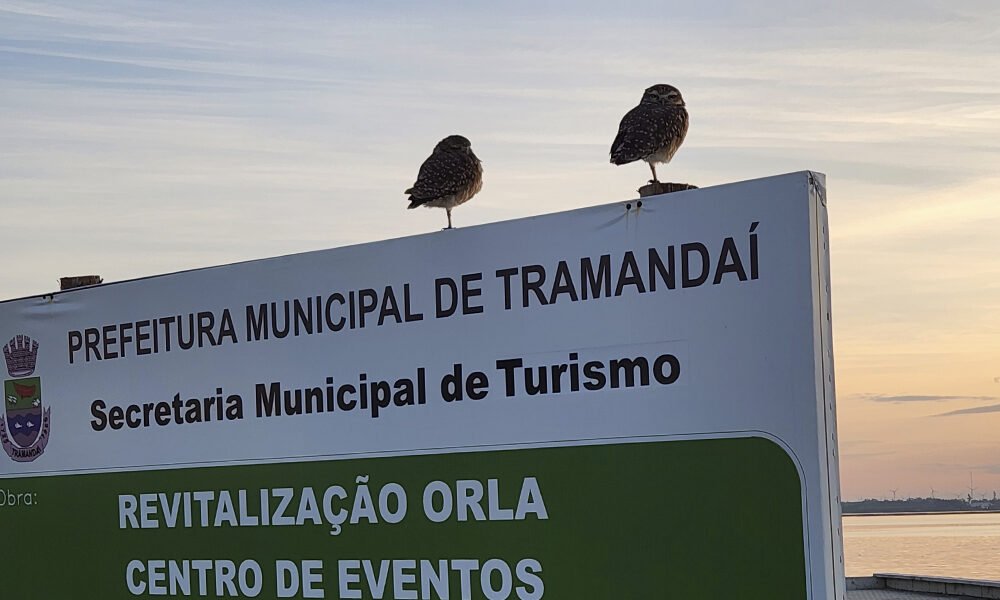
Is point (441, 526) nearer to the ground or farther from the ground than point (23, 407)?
nearer to the ground

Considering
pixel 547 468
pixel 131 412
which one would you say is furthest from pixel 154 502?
pixel 547 468

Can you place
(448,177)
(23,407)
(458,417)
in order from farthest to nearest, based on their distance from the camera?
(23,407) < (448,177) < (458,417)

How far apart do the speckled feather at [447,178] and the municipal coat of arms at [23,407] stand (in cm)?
193

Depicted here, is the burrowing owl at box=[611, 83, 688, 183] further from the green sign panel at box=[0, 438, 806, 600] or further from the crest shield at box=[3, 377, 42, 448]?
the crest shield at box=[3, 377, 42, 448]

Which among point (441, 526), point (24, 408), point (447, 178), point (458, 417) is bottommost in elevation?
point (441, 526)

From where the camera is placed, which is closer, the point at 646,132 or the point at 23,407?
the point at 646,132

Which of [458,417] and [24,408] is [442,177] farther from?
[24,408]

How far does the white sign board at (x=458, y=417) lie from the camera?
344 cm

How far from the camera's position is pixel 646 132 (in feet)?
13.1

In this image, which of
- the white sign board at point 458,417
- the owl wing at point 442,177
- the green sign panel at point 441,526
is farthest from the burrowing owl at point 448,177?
the green sign panel at point 441,526

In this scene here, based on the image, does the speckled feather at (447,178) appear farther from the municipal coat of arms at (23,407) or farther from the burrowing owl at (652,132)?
the municipal coat of arms at (23,407)

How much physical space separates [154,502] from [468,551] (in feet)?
4.86

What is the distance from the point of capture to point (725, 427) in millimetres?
3480

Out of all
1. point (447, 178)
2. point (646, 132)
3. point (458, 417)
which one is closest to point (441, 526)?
point (458, 417)
